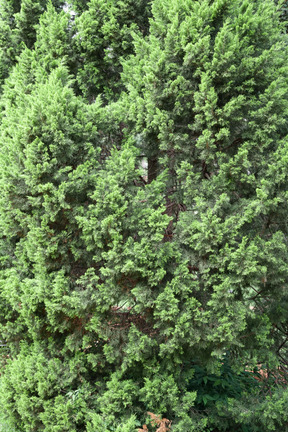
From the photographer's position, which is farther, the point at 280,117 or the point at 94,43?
the point at 94,43

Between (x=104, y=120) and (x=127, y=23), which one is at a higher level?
Result: (x=127, y=23)

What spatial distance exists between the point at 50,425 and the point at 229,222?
2.89 meters

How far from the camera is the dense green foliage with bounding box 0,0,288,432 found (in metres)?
3.49

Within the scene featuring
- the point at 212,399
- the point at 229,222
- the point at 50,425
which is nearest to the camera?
the point at 229,222

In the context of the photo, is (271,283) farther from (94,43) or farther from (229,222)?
(94,43)

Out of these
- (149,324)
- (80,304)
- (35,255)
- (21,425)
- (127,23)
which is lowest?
(21,425)

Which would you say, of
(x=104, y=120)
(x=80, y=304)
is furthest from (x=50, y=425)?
(x=104, y=120)

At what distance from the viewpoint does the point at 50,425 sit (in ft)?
12.2

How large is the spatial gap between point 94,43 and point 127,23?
1.67ft

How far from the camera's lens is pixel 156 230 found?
11.5 ft

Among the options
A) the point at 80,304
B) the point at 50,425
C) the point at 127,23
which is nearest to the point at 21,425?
the point at 50,425

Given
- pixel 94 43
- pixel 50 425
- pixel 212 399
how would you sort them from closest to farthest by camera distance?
1. pixel 50 425
2. pixel 212 399
3. pixel 94 43

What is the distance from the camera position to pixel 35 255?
380 centimetres

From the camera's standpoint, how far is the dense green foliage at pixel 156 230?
3.49m
